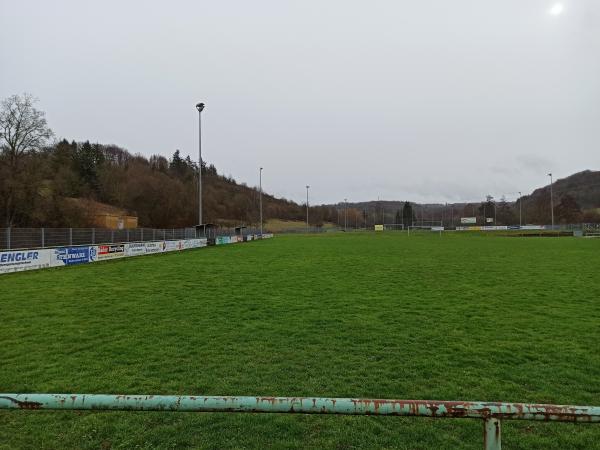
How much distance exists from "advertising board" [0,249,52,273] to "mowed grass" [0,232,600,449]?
21.7 feet

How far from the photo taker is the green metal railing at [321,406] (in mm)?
1881

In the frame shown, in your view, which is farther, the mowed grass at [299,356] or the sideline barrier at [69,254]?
the sideline barrier at [69,254]

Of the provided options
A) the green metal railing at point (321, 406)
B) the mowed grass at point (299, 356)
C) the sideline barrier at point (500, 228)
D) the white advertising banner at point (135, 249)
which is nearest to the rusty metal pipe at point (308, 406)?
the green metal railing at point (321, 406)

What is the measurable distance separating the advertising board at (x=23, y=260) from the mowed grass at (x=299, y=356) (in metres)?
6.61

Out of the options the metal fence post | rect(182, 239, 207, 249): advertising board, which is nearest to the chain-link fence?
rect(182, 239, 207, 249): advertising board

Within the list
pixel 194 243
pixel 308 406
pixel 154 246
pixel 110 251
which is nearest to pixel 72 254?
pixel 110 251

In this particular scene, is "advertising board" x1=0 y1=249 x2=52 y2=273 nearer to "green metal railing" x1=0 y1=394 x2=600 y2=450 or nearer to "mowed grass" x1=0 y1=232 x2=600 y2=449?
"mowed grass" x1=0 y1=232 x2=600 y2=449

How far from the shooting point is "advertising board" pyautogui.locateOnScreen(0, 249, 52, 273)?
1824cm

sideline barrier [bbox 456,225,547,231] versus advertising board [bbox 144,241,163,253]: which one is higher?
sideline barrier [bbox 456,225,547,231]

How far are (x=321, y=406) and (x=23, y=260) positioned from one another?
2181 cm

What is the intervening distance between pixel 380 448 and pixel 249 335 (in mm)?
4312

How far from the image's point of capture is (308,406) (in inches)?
75.9

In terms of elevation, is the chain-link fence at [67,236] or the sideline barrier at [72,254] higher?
the chain-link fence at [67,236]

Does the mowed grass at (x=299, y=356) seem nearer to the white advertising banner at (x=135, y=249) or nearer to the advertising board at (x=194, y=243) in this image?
the white advertising banner at (x=135, y=249)
